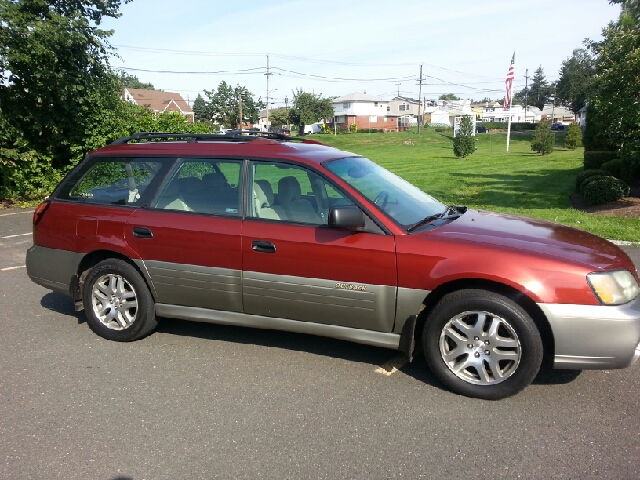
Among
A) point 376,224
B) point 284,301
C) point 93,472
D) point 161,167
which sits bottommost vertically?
point 93,472

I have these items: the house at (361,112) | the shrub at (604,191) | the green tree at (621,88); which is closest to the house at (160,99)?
the house at (361,112)

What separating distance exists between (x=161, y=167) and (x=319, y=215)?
5.10ft

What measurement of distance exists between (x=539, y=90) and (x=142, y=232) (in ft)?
442

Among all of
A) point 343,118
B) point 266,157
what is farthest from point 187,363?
point 343,118

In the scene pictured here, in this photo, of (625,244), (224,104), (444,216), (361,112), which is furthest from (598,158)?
(361,112)

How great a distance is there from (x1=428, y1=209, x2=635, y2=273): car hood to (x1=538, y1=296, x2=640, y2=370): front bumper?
31 centimetres

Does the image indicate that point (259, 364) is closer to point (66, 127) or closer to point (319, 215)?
point (319, 215)

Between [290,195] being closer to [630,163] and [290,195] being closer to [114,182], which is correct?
[114,182]

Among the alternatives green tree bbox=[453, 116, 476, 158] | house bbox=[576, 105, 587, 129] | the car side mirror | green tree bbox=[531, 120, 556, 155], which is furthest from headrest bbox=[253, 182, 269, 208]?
green tree bbox=[531, 120, 556, 155]

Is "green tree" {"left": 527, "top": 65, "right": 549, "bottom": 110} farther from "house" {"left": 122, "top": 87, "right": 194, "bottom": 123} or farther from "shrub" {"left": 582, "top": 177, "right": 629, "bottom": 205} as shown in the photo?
"shrub" {"left": 582, "top": 177, "right": 629, "bottom": 205}

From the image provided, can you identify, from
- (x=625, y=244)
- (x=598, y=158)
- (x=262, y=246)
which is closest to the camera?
(x=262, y=246)

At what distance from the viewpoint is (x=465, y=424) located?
134 inches

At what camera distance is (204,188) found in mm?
4633

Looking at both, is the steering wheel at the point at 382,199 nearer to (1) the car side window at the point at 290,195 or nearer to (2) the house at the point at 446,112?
(1) the car side window at the point at 290,195
